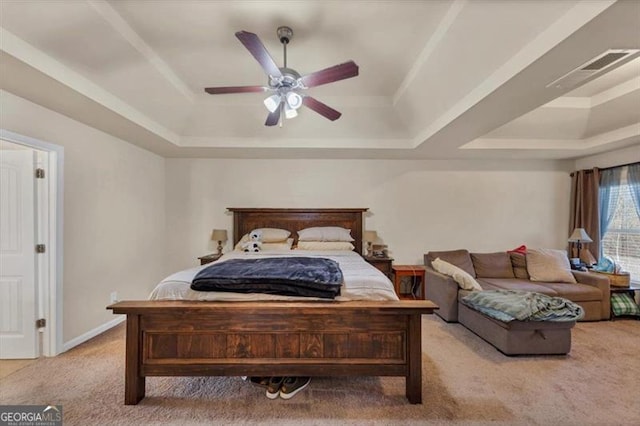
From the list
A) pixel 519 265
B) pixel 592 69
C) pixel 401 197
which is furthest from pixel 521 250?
pixel 592 69

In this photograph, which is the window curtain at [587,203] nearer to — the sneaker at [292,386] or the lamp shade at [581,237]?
the lamp shade at [581,237]

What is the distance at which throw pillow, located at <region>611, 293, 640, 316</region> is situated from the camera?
3596 millimetres

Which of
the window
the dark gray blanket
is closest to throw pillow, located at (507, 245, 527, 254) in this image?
the window

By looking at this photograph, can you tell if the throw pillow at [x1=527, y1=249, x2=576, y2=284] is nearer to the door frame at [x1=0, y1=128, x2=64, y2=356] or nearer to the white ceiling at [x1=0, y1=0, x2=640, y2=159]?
the white ceiling at [x1=0, y1=0, x2=640, y2=159]

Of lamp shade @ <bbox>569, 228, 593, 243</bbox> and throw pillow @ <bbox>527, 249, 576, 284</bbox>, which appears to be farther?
lamp shade @ <bbox>569, 228, 593, 243</bbox>

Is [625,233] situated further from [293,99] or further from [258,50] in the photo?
[258,50]

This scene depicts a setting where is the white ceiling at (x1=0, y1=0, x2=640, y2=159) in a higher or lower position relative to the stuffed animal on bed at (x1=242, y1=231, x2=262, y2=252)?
higher

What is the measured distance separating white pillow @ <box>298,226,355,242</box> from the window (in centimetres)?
373

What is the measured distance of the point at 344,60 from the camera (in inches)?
107

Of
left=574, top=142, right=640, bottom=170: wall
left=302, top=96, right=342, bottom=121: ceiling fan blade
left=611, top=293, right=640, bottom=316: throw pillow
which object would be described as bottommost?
left=611, top=293, right=640, bottom=316: throw pillow

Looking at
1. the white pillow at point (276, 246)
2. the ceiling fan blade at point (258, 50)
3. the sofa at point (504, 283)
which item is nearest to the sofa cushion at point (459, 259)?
the sofa at point (504, 283)

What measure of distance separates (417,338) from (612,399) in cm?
151

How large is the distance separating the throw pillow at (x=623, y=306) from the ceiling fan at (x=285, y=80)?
422 centimetres

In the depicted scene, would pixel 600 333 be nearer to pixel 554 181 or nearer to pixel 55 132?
pixel 554 181
